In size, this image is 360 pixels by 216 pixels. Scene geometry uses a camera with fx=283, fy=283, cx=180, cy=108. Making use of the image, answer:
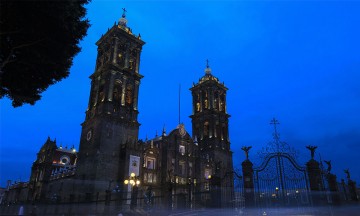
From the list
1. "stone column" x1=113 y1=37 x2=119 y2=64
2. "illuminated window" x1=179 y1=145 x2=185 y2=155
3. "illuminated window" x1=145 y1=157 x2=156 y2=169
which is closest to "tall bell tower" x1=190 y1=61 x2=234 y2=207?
"illuminated window" x1=179 y1=145 x2=185 y2=155

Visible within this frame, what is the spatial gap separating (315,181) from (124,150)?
32063 mm

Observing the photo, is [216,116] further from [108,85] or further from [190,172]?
[108,85]

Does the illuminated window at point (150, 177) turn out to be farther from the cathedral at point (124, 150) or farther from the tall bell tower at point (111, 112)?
the tall bell tower at point (111, 112)

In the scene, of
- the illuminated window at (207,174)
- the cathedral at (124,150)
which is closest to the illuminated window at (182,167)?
the cathedral at (124,150)

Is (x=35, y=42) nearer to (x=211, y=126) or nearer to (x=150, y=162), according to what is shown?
(x=150, y=162)

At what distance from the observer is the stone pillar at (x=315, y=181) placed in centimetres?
2072

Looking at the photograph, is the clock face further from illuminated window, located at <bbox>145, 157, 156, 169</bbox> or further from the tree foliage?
the tree foliage

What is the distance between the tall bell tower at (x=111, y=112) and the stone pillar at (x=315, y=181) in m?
31.1

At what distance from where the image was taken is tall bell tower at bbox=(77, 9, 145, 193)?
4503 cm

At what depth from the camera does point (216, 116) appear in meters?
66.7

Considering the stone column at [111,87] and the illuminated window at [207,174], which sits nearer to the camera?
the stone column at [111,87]

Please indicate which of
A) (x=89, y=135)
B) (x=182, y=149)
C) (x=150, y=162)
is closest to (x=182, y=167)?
(x=182, y=149)

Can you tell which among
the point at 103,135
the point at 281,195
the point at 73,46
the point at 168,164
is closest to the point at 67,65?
the point at 73,46

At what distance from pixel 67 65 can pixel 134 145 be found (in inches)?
1302
